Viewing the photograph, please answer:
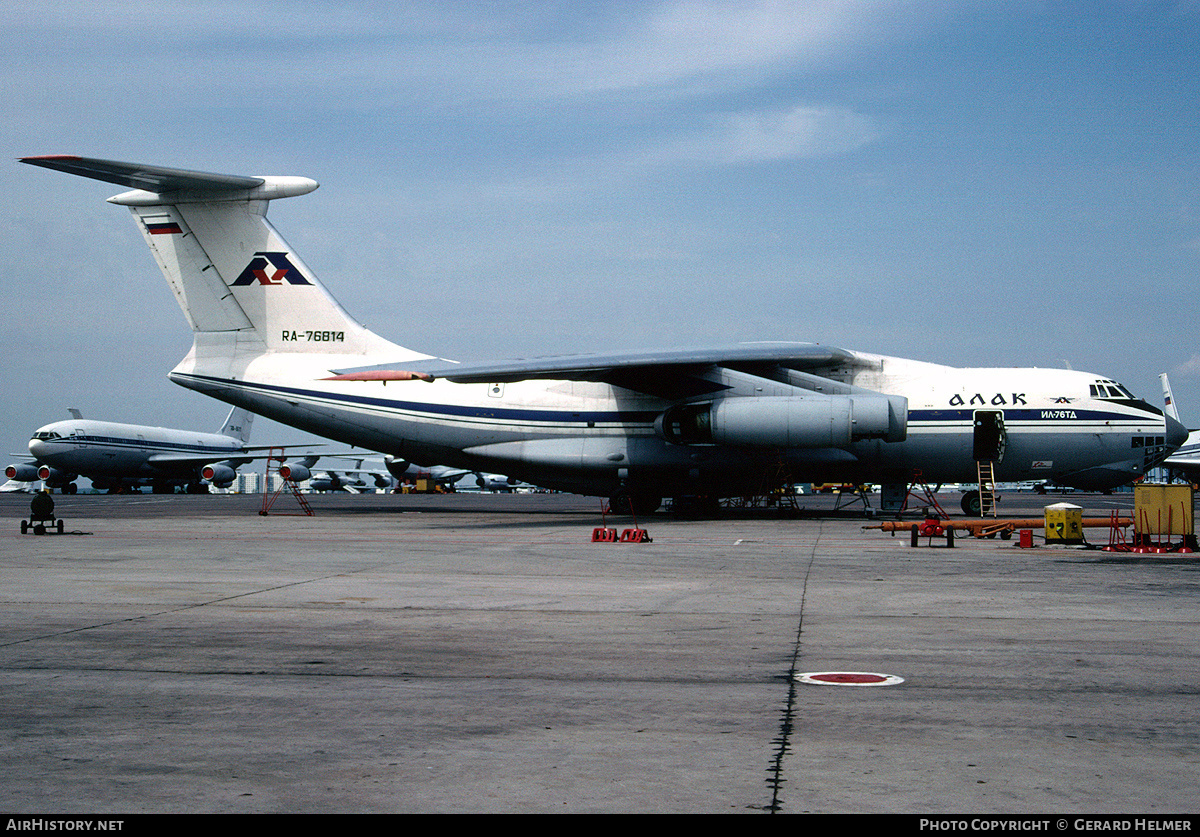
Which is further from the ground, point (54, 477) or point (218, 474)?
point (218, 474)

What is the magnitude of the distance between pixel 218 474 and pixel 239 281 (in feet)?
141

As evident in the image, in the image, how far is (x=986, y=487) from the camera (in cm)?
2583

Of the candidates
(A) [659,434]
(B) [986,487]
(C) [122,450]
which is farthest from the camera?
(C) [122,450]

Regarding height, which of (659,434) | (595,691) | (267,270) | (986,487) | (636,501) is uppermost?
(267,270)

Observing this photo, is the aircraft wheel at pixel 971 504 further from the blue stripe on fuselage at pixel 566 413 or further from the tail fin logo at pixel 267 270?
the tail fin logo at pixel 267 270

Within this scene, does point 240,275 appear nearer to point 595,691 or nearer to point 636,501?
point 636,501

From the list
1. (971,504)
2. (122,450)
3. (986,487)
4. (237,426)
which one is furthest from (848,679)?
(237,426)

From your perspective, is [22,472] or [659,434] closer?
[659,434]

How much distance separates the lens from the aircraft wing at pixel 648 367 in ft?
82.5

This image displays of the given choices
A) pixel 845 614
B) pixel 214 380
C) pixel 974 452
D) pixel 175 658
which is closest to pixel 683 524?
pixel 974 452

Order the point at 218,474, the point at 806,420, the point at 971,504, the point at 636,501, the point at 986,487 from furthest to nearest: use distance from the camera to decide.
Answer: the point at 218,474 → the point at 636,501 → the point at 971,504 → the point at 986,487 → the point at 806,420

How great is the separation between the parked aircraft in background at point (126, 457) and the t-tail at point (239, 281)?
30407mm

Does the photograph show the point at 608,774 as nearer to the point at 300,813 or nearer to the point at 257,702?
the point at 300,813

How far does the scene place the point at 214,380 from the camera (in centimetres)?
2905
